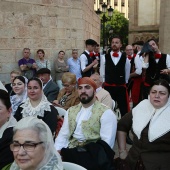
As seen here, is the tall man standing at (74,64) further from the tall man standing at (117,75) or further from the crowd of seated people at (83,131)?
the crowd of seated people at (83,131)

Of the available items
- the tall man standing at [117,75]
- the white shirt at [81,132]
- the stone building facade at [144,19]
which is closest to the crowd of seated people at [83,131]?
the white shirt at [81,132]

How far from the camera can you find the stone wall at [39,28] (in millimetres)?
7469

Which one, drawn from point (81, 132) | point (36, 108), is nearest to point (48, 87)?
point (36, 108)

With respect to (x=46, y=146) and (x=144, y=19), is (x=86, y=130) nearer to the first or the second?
(x=46, y=146)

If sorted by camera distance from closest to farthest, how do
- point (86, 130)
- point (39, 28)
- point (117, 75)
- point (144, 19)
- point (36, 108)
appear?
1. point (86, 130)
2. point (36, 108)
3. point (117, 75)
4. point (39, 28)
5. point (144, 19)

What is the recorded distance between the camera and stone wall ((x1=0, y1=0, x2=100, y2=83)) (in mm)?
7469

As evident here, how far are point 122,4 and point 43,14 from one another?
74.5 m

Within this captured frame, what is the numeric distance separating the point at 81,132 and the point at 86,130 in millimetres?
81

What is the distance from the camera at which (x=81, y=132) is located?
3.38 meters

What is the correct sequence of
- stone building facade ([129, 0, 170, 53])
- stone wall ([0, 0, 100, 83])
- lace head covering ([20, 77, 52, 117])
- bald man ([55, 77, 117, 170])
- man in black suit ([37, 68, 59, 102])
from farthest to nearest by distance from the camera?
1. stone building facade ([129, 0, 170, 53])
2. stone wall ([0, 0, 100, 83])
3. man in black suit ([37, 68, 59, 102])
4. lace head covering ([20, 77, 52, 117])
5. bald man ([55, 77, 117, 170])

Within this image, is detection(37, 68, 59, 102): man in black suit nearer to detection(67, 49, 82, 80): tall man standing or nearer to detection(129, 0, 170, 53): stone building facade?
detection(67, 49, 82, 80): tall man standing

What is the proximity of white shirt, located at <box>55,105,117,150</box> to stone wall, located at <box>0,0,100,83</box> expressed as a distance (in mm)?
4330

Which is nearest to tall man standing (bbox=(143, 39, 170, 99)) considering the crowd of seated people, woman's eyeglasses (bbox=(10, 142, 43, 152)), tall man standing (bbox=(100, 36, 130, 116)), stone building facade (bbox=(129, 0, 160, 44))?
tall man standing (bbox=(100, 36, 130, 116))

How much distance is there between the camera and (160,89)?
3205 mm
